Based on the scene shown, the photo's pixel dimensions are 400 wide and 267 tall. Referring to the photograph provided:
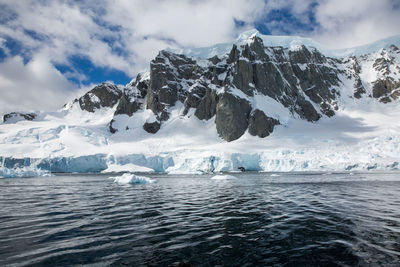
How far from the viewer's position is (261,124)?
427 ft

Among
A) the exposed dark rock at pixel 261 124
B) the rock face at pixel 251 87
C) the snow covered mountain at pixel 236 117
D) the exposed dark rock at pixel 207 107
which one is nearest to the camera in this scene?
the snow covered mountain at pixel 236 117

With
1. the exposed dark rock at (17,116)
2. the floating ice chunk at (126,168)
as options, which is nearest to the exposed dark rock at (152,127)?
the floating ice chunk at (126,168)

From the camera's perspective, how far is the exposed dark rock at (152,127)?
155 metres

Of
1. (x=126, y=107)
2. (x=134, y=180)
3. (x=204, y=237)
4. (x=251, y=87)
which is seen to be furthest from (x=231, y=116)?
(x=204, y=237)

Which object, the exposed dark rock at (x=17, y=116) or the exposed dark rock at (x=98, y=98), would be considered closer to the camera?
the exposed dark rock at (x=17, y=116)

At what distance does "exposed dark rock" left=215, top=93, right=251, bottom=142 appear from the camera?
13527cm

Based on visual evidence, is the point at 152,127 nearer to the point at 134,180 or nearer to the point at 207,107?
the point at 207,107

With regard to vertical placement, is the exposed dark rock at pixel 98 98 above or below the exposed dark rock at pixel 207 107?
above

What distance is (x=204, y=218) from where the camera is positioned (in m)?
13.7

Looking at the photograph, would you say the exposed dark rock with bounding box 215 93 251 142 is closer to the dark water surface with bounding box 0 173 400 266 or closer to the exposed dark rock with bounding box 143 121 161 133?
the exposed dark rock with bounding box 143 121 161 133

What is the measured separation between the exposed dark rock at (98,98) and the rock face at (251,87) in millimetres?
661

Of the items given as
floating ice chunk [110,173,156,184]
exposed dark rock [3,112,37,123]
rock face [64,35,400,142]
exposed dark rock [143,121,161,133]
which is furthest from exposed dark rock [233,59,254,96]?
exposed dark rock [3,112,37,123]

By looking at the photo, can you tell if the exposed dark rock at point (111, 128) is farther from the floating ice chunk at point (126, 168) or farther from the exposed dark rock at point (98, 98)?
the floating ice chunk at point (126, 168)

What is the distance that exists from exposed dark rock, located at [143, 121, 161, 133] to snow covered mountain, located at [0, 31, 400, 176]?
659mm
